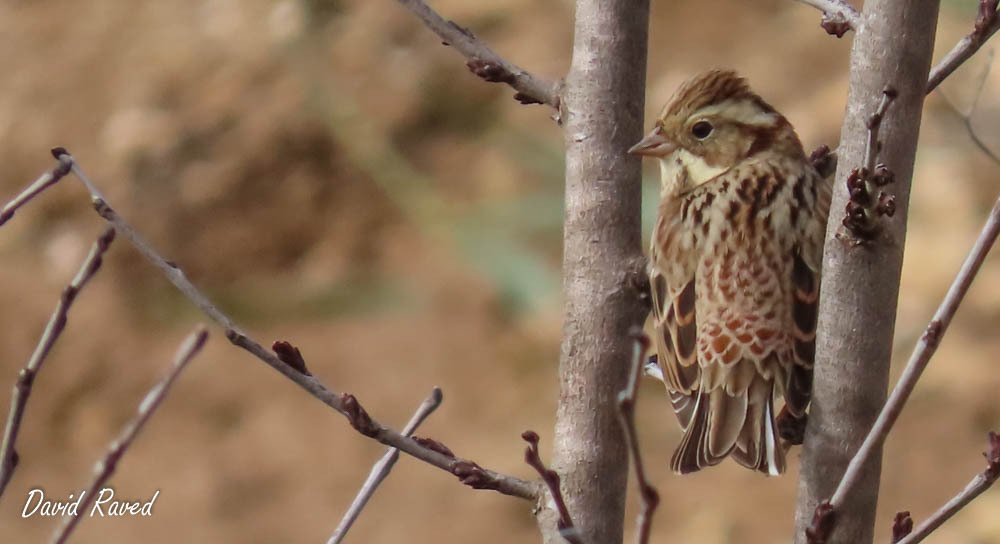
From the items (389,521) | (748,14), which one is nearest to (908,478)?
(389,521)

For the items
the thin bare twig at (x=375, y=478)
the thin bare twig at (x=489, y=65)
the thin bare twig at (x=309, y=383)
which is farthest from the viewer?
the thin bare twig at (x=489, y=65)

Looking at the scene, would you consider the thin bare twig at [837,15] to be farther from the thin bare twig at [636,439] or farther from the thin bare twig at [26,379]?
the thin bare twig at [26,379]

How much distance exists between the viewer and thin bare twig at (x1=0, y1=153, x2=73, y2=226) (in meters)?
1.31

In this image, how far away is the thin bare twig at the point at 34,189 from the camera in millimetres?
1308

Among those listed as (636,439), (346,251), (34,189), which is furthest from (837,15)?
(346,251)

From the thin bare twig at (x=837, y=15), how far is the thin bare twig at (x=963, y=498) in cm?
53

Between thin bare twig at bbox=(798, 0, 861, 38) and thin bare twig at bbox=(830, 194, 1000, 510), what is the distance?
1.57ft

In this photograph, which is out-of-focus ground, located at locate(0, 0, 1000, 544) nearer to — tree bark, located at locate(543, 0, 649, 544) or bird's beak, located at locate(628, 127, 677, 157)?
bird's beak, located at locate(628, 127, 677, 157)

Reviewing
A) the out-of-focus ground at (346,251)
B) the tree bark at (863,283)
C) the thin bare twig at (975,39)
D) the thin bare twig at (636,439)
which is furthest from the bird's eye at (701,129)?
the out-of-focus ground at (346,251)

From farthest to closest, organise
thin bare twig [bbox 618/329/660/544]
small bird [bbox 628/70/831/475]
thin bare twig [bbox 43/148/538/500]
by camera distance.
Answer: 1. small bird [bbox 628/70/831/475]
2. thin bare twig [bbox 43/148/538/500]
3. thin bare twig [bbox 618/329/660/544]

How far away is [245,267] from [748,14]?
2455 mm

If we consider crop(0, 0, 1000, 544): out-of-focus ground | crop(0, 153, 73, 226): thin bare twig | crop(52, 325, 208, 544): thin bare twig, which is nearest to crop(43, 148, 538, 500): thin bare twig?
crop(0, 153, 73, 226): thin bare twig

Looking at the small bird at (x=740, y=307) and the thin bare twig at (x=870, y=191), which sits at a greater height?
the small bird at (x=740, y=307)

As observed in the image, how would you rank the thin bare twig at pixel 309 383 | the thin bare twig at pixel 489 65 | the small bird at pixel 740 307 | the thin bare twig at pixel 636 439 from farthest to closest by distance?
the small bird at pixel 740 307 → the thin bare twig at pixel 489 65 → the thin bare twig at pixel 309 383 → the thin bare twig at pixel 636 439
